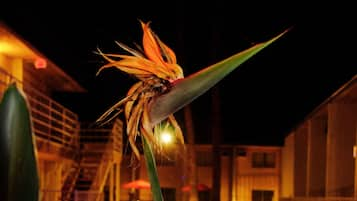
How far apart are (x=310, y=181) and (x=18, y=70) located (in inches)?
390

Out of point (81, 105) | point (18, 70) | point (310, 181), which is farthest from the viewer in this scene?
point (81, 105)

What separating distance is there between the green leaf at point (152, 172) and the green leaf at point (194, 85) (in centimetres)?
10

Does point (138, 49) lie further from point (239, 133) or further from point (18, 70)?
point (239, 133)

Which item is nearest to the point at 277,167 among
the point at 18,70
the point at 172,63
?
the point at 18,70

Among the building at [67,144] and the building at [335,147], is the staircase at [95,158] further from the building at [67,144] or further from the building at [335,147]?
the building at [335,147]

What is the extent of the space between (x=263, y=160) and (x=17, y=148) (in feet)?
78.7

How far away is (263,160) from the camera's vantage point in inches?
953

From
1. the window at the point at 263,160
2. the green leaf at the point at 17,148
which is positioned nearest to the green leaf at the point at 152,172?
the green leaf at the point at 17,148

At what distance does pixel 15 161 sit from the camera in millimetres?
929

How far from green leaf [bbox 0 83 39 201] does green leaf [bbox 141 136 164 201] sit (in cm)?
46

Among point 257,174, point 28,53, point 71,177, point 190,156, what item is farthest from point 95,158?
point 257,174

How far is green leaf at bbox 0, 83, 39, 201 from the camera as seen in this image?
0.92 metres

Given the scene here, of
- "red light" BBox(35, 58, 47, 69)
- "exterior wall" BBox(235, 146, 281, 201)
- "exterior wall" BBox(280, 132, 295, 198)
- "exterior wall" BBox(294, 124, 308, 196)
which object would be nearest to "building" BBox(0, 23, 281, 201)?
"red light" BBox(35, 58, 47, 69)

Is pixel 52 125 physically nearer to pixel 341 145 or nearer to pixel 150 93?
pixel 341 145
